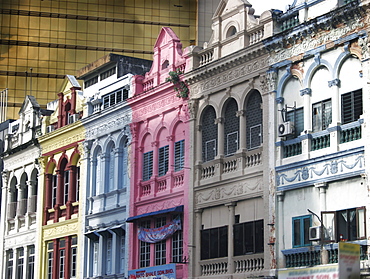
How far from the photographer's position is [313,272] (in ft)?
85.5

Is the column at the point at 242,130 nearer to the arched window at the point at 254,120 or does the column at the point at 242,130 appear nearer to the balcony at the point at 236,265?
the arched window at the point at 254,120

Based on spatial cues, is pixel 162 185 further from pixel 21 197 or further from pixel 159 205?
pixel 21 197

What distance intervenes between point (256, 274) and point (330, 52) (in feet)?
22.5

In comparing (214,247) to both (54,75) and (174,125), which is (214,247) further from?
(54,75)

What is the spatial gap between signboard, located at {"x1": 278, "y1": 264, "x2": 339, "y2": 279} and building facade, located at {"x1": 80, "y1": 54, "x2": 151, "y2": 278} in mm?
9360

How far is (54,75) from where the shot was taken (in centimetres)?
7212

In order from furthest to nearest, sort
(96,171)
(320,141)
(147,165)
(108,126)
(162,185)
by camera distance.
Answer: (96,171) < (108,126) < (147,165) < (162,185) < (320,141)

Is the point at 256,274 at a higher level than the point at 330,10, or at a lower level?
lower

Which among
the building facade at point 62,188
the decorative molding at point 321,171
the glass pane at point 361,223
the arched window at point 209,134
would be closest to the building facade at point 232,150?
the arched window at point 209,134

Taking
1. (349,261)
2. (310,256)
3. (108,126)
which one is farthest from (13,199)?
(349,261)

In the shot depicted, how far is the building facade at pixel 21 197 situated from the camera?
139ft

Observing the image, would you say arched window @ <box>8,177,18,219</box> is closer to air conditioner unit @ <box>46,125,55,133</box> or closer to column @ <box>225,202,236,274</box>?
air conditioner unit @ <box>46,125,55,133</box>

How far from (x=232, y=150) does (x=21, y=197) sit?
1597 cm

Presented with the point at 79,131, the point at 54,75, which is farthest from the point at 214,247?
the point at 54,75
